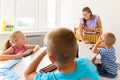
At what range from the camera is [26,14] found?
14.8 ft

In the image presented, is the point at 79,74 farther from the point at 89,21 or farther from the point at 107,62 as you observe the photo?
the point at 89,21

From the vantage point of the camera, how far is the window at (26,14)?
4.35 meters

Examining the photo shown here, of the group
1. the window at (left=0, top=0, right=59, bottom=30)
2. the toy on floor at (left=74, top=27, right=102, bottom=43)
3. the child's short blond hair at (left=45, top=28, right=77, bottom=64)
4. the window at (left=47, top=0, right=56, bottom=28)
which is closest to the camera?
the child's short blond hair at (left=45, top=28, right=77, bottom=64)

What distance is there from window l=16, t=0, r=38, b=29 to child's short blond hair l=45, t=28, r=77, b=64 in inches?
140

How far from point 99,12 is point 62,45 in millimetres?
3613

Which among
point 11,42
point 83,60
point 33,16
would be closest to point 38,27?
point 33,16

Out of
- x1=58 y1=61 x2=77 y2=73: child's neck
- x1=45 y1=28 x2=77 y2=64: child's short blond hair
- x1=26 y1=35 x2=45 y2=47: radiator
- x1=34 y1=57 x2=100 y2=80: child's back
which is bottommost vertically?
x1=26 y1=35 x2=45 y2=47: radiator

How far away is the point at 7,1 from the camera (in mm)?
4066

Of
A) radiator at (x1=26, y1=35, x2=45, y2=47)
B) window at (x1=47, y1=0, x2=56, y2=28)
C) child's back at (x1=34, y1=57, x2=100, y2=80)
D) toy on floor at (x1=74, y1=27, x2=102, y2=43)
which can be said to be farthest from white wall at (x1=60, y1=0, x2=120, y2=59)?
child's back at (x1=34, y1=57, x2=100, y2=80)

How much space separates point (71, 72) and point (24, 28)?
141 inches

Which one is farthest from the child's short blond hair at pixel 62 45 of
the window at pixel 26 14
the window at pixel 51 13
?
the window at pixel 51 13

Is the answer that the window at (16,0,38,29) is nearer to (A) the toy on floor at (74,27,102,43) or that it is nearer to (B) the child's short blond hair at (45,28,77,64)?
(A) the toy on floor at (74,27,102,43)

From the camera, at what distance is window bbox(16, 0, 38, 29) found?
4.35 metres

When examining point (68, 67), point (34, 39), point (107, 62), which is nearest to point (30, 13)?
point (34, 39)
